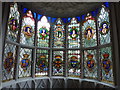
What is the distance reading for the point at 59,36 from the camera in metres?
5.09

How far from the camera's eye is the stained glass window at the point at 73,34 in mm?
4902

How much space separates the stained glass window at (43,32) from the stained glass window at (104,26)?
2.23 metres

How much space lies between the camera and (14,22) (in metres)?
3.74

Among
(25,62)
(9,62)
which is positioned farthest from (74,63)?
(9,62)

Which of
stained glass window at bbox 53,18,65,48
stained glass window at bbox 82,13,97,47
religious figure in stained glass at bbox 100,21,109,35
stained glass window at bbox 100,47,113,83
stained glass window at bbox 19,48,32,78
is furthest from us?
stained glass window at bbox 53,18,65,48

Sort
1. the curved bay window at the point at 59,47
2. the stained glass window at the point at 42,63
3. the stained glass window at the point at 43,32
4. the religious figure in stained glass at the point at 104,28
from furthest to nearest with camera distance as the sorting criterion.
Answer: the stained glass window at the point at 43,32 < the stained glass window at the point at 42,63 < the religious figure in stained glass at the point at 104,28 < the curved bay window at the point at 59,47

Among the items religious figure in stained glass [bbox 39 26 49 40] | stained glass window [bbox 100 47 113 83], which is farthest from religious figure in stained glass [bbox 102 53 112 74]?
religious figure in stained glass [bbox 39 26 49 40]

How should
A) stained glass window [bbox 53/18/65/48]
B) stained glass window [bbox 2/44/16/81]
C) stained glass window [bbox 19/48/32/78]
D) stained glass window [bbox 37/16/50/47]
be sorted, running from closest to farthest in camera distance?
stained glass window [bbox 2/44/16/81], stained glass window [bbox 19/48/32/78], stained glass window [bbox 37/16/50/47], stained glass window [bbox 53/18/65/48]

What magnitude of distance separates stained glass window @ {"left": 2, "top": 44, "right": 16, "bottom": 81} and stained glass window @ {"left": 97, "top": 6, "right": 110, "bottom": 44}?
10.1 feet

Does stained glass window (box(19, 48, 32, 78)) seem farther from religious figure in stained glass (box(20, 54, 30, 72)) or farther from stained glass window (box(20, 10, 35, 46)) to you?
stained glass window (box(20, 10, 35, 46))

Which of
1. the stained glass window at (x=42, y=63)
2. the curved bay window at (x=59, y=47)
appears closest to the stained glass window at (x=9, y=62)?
the curved bay window at (x=59, y=47)

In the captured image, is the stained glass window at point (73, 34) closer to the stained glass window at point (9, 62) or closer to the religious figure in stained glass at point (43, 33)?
the religious figure in stained glass at point (43, 33)

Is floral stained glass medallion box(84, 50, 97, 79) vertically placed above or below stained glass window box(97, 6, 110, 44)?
below

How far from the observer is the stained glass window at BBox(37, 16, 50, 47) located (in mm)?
4836
